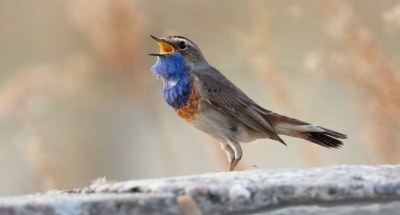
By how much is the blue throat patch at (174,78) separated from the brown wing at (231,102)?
0.29 feet

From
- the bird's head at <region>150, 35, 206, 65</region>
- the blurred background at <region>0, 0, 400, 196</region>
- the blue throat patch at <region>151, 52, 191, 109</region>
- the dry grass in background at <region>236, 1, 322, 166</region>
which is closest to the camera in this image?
the blurred background at <region>0, 0, 400, 196</region>

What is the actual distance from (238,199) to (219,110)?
2377 mm

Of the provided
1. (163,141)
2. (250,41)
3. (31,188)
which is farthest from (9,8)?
(250,41)

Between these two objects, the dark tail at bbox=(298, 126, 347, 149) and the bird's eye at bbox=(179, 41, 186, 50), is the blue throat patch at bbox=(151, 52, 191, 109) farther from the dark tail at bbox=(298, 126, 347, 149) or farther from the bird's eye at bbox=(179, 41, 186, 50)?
the dark tail at bbox=(298, 126, 347, 149)

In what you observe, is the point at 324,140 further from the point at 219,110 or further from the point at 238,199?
the point at 238,199

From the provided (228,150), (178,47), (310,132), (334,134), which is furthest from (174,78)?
(334,134)

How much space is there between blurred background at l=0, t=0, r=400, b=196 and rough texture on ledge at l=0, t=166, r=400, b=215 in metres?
1.48

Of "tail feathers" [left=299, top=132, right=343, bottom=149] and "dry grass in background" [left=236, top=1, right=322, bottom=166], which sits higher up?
"dry grass in background" [left=236, top=1, right=322, bottom=166]

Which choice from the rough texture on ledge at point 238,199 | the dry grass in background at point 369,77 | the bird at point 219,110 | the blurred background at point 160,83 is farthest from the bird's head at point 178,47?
the rough texture on ledge at point 238,199

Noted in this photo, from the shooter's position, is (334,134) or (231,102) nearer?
(334,134)

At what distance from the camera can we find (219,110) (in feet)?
14.7

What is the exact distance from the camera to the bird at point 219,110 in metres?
4.41

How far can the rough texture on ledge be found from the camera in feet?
6.69

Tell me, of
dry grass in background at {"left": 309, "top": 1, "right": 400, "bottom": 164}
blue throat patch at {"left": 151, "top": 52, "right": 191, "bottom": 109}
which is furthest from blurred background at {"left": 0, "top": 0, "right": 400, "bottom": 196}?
blue throat patch at {"left": 151, "top": 52, "right": 191, "bottom": 109}
